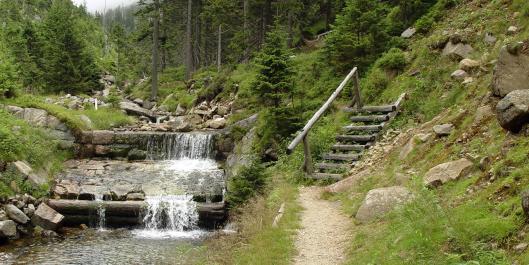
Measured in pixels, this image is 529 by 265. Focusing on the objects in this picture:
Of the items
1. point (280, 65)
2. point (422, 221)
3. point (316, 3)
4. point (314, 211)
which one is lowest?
point (314, 211)

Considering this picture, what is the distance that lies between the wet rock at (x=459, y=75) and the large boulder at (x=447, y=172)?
17.1 feet

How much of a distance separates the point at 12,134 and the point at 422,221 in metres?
17.4

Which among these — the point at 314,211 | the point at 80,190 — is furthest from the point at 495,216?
the point at 80,190

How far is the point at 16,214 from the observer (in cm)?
1484

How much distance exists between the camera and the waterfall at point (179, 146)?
74.9 feet

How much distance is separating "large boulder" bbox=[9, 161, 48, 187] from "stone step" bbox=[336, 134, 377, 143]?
37.1 ft

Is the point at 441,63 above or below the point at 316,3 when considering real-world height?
below

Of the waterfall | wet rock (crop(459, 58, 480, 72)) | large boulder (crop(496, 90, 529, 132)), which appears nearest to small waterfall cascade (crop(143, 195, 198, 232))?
the waterfall

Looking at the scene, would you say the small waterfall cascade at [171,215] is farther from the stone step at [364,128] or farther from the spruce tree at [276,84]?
the stone step at [364,128]

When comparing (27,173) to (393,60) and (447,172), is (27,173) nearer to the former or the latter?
(393,60)

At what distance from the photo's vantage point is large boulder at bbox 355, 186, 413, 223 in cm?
853

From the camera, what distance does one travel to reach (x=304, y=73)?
2188cm

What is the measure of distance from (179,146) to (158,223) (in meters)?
7.70

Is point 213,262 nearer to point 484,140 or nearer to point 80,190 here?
point 484,140
